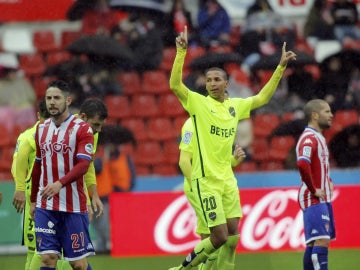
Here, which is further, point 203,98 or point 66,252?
point 203,98

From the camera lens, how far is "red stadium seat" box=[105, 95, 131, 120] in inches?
619

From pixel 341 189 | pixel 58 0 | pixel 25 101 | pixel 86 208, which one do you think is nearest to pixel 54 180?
pixel 86 208

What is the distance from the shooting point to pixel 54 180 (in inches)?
307

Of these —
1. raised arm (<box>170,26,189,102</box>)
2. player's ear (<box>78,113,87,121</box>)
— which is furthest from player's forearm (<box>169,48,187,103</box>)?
player's ear (<box>78,113,87,121</box>)

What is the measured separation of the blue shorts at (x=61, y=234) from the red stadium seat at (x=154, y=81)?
27.3ft

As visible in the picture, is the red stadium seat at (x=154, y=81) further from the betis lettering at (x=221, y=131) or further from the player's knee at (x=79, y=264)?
the player's knee at (x=79, y=264)

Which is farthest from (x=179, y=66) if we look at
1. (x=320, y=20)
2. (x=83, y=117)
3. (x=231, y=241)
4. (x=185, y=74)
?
(x=320, y=20)

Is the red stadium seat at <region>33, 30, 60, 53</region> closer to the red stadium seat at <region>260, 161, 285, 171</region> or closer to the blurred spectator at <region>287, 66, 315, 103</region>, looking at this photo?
the blurred spectator at <region>287, 66, 315, 103</region>

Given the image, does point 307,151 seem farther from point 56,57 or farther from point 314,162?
point 56,57

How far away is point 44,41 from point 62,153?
891 centimetres

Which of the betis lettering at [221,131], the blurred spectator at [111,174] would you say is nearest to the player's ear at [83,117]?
the betis lettering at [221,131]

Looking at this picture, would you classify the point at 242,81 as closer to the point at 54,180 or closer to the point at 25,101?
the point at 25,101

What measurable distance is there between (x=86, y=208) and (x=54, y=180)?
36cm

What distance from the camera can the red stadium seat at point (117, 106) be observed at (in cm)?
1573
